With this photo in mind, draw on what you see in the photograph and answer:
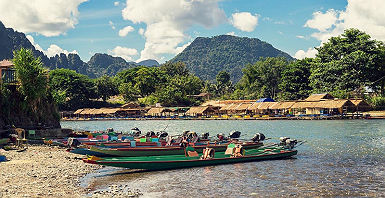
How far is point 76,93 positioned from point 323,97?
211 ft

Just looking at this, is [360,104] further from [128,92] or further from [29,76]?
[128,92]

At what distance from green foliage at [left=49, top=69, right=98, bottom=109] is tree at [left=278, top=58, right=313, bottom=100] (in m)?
53.2

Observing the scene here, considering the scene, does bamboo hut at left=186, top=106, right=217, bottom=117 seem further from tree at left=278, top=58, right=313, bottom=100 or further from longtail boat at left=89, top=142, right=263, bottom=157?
longtail boat at left=89, top=142, right=263, bottom=157

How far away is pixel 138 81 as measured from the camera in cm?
10950

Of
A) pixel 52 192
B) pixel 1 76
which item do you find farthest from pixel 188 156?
pixel 1 76

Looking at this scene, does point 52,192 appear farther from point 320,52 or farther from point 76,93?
point 76,93

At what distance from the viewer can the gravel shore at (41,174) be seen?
39.8ft

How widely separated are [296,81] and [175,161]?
235 ft

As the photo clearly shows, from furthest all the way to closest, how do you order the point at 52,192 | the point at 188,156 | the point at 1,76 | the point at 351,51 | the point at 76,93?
the point at 76,93
the point at 351,51
the point at 1,76
the point at 188,156
the point at 52,192

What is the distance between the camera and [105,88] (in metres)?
→ 105

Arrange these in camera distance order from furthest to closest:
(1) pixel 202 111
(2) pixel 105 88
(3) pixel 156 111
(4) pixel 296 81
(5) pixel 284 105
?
1. (2) pixel 105 88
2. (3) pixel 156 111
3. (4) pixel 296 81
4. (1) pixel 202 111
5. (5) pixel 284 105

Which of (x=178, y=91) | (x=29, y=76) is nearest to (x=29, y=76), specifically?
(x=29, y=76)

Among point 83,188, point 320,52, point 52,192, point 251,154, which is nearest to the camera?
point 52,192

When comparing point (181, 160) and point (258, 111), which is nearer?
point (181, 160)
